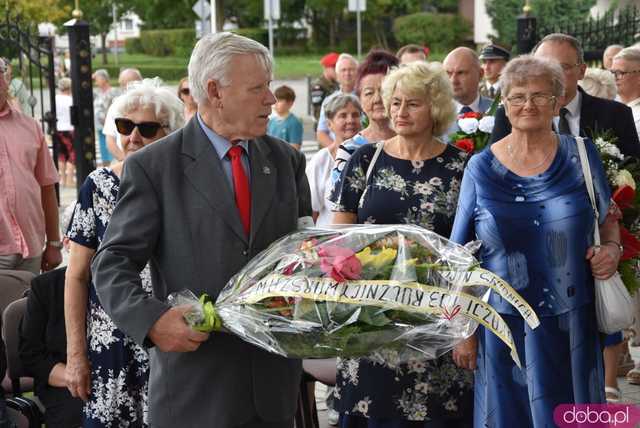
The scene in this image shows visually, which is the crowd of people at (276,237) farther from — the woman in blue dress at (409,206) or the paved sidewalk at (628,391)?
the paved sidewalk at (628,391)

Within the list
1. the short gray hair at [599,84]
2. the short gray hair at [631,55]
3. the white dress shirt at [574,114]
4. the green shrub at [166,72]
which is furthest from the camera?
the green shrub at [166,72]

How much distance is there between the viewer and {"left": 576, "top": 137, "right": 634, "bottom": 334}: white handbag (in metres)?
4.78

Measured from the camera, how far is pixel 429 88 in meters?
5.30

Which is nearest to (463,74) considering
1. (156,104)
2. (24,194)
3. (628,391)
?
(628,391)

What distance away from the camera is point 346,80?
38.4 ft

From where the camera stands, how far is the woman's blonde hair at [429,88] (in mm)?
5273

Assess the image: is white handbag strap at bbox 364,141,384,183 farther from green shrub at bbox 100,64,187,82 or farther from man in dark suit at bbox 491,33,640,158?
green shrub at bbox 100,64,187,82

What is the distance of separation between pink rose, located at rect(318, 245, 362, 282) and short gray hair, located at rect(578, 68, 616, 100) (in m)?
5.35

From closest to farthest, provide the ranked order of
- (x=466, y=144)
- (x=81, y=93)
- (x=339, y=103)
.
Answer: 1. (x=466, y=144)
2. (x=339, y=103)
3. (x=81, y=93)

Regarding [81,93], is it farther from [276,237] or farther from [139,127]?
[276,237]

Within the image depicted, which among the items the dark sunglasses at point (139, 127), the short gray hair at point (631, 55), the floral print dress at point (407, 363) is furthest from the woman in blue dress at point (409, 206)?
the short gray hair at point (631, 55)

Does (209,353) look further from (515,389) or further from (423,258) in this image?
(515,389)

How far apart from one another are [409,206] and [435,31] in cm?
4849

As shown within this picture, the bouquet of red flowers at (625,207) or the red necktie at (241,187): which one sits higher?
the red necktie at (241,187)
